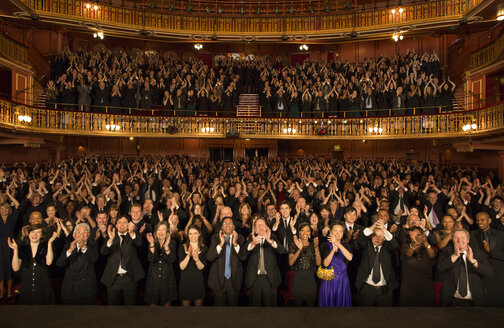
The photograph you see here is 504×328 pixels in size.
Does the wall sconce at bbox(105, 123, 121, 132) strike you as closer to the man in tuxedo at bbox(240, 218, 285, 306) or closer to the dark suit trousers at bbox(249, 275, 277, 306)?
the man in tuxedo at bbox(240, 218, 285, 306)

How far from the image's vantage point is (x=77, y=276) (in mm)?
3867

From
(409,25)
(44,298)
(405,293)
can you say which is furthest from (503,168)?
(44,298)

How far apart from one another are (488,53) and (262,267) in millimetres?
14670

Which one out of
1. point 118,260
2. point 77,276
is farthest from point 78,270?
point 118,260

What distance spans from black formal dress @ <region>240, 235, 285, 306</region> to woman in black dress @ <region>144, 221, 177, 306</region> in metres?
0.89

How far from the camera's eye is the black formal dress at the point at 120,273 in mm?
3938

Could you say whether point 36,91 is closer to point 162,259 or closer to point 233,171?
point 233,171

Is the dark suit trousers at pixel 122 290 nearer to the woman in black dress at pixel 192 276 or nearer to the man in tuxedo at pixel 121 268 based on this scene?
the man in tuxedo at pixel 121 268

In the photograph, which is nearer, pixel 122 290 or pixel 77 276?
pixel 77 276

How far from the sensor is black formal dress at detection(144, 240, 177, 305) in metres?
3.99

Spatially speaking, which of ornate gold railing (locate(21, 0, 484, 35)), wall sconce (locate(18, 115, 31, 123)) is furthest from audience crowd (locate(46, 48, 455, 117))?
wall sconce (locate(18, 115, 31, 123))

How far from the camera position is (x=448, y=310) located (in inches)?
63.2

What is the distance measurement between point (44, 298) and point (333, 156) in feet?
59.0

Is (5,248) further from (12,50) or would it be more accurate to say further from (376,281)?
(12,50)
